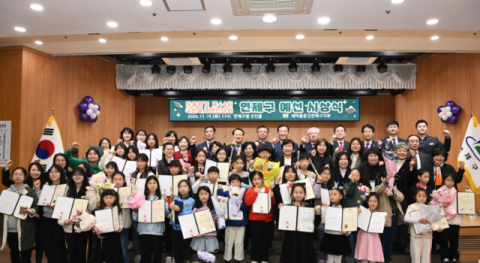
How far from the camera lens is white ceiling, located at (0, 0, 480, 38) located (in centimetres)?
414

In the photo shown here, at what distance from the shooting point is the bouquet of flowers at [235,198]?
13.6ft

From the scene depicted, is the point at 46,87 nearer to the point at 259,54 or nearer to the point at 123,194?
the point at 123,194

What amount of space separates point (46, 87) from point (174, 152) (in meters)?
3.30

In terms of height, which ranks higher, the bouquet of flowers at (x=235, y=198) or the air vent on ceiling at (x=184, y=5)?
the air vent on ceiling at (x=184, y=5)

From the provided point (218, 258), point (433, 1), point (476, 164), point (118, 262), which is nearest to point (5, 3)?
point (118, 262)

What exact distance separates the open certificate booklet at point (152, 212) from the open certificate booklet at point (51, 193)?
1.07 metres

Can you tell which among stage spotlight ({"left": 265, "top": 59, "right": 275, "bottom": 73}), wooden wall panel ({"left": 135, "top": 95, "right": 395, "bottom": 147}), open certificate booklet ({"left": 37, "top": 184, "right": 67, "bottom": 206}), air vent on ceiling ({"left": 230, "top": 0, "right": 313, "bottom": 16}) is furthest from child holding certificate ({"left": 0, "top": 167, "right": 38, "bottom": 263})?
stage spotlight ({"left": 265, "top": 59, "right": 275, "bottom": 73})

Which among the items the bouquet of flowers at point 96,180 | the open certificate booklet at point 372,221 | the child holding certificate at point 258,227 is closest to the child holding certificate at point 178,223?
the child holding certificate at point 258,227

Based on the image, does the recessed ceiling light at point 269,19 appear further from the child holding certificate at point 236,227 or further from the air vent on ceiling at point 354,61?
the air vent on ceiling at point 354,61

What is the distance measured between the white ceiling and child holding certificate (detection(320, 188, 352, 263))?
7.66 ft

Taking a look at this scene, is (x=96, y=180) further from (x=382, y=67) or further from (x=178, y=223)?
(x=382, y=67)

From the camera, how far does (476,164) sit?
551cm

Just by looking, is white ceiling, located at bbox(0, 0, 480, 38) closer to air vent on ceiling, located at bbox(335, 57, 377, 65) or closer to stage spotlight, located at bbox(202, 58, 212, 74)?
air vent on ceiling, located at bbox(335, 57, 377, 65)

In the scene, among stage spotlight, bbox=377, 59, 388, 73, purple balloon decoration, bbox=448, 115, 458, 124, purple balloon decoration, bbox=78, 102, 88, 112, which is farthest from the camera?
stage spotlight, bbox=377, 59, 388, 73
